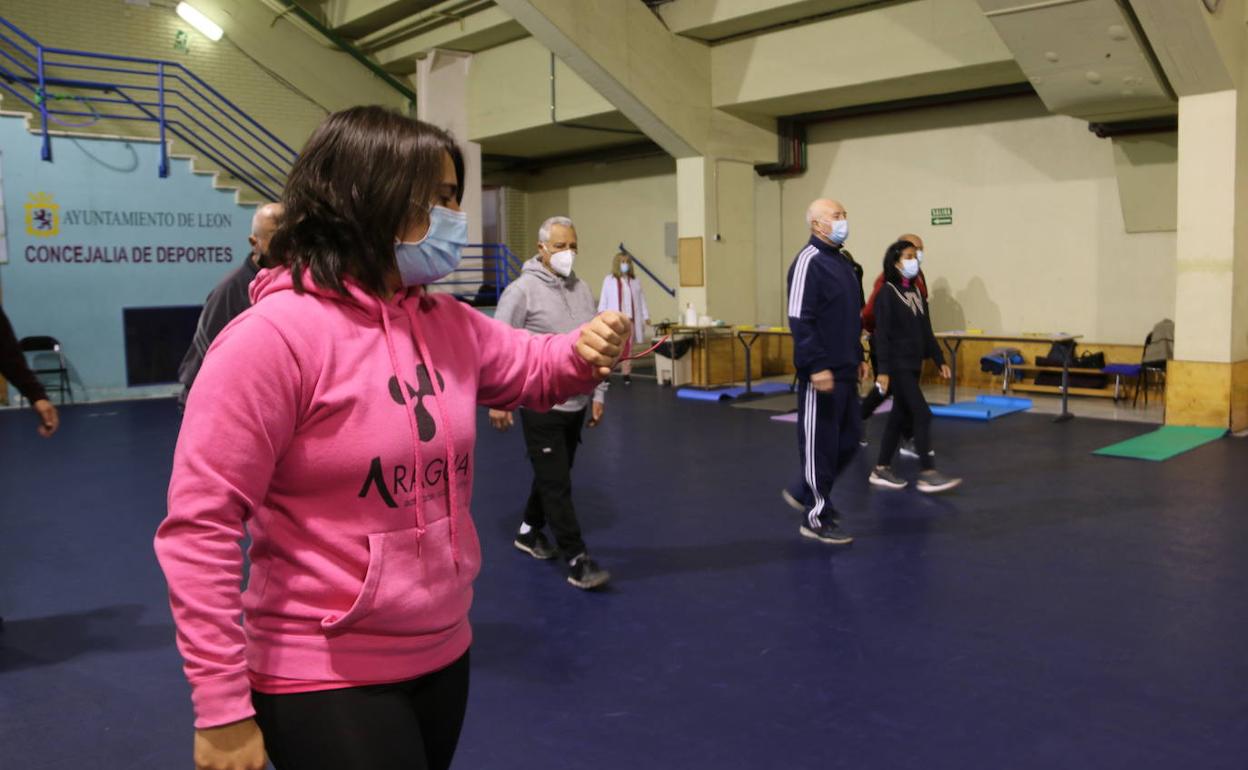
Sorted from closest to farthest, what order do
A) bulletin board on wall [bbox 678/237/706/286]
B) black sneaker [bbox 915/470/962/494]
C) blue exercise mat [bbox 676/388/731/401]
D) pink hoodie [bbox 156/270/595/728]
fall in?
pink hoodie [bbox 156/270/595/728] < black sneaker [bbox 915/470/962/494] < blue exercise mat [bbox 676/388/731/401] < bulletin board on wall [bbox 678/237/706/286]

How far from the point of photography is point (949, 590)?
432 cm

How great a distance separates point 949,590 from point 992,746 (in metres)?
1.48

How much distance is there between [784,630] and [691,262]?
8999 mm

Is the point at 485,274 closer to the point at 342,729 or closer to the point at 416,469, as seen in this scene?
the point at 416,469

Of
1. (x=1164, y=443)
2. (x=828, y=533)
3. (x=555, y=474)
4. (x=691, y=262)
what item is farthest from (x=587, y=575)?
(x=691, y=262)

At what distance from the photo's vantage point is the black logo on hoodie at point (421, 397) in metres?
1.48

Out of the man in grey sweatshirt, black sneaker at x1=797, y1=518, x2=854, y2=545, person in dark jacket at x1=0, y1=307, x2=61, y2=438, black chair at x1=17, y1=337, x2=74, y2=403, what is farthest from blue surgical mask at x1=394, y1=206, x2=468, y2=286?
black chair at x1=17, y1=337, x2=74, y2=403

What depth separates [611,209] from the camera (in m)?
16.3

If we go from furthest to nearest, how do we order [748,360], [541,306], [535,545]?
1. [748,360]
2. [535,545]
3. [541,306]

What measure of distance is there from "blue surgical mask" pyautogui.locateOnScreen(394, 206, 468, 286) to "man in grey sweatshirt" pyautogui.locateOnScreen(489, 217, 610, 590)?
112 inches

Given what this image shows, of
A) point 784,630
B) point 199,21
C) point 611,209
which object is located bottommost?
point 784,630

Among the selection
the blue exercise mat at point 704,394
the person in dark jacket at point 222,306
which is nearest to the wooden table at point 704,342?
the blue exercise mat at point 704,394

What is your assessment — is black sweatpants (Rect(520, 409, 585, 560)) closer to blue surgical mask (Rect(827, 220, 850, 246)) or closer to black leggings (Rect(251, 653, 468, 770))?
blue surgical mask (Rect(827, 220, 850, 246))

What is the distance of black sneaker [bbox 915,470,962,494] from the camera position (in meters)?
6.11
